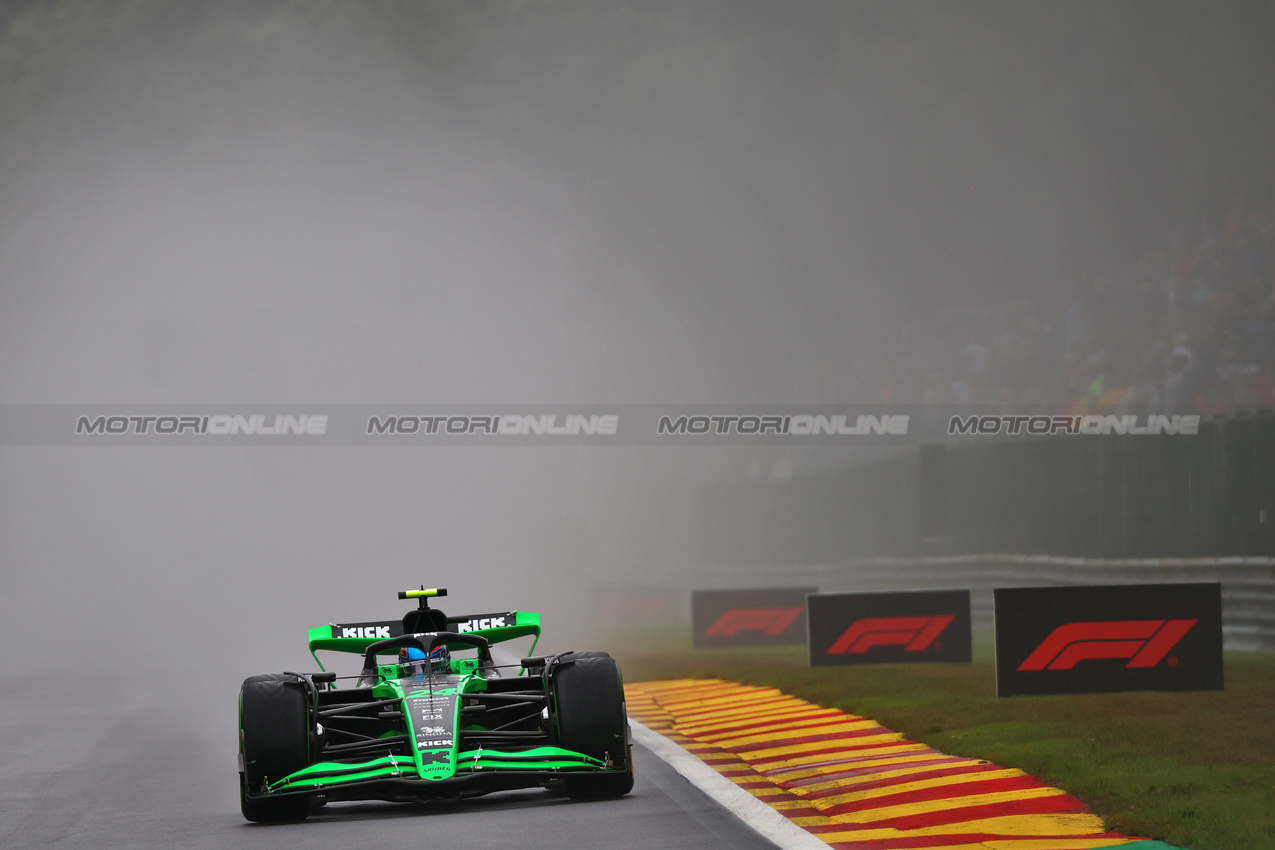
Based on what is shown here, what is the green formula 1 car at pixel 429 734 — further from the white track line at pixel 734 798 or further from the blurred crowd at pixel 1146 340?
the blurred crowd at pixel 1146 340

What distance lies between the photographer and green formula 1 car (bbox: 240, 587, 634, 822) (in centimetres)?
763

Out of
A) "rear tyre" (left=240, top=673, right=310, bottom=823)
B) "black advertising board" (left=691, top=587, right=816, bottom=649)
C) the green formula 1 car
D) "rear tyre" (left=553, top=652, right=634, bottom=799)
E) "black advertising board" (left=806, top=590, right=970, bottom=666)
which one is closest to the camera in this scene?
the green formula 1 car

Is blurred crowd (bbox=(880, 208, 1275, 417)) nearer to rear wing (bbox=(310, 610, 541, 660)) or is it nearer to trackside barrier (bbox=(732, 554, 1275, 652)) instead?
trackside barrier (bbox=(732, 554, 1275, 652))

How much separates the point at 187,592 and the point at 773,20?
42.0 m

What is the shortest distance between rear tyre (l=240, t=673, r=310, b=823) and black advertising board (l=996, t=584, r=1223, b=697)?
6.18 meters

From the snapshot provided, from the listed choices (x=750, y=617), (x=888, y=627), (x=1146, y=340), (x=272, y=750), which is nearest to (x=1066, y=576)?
(x=750, y=617)

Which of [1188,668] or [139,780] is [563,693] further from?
[1188,668]

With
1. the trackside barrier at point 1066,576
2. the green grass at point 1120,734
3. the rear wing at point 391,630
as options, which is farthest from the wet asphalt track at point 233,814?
the trackside barrier at point 1066,576

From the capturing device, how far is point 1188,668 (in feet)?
40.2

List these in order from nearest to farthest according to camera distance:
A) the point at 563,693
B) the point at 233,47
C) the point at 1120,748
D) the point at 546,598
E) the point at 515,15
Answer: the point at 563,693
the point at 1120,748
the point at 546,598
the point at 233,47
the point at 515,15

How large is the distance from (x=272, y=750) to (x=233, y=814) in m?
0.81

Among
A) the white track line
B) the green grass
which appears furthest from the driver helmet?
the green grass

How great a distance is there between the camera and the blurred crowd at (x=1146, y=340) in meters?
23.4

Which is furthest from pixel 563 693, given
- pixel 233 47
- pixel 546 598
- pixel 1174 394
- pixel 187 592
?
pixel 233 47
